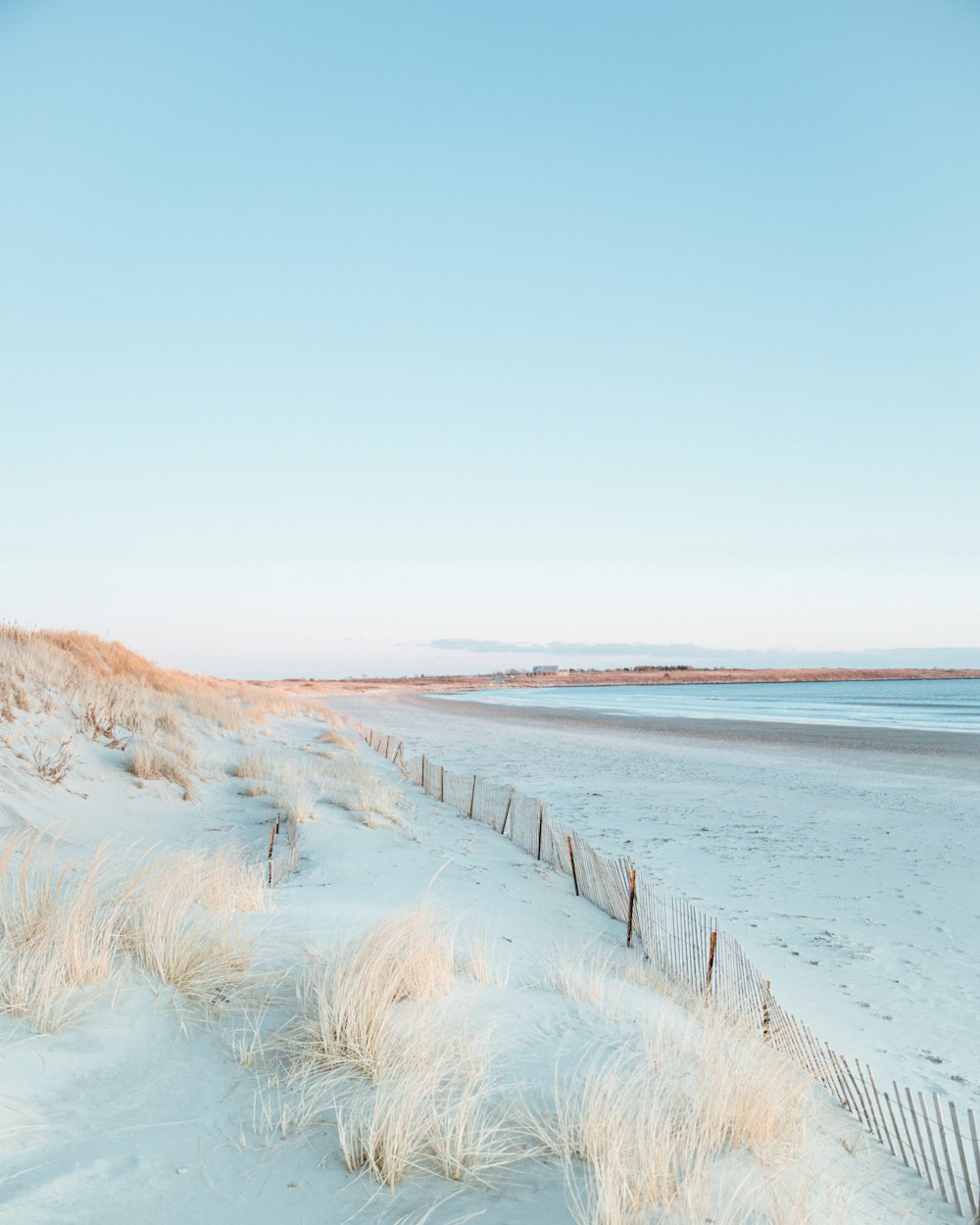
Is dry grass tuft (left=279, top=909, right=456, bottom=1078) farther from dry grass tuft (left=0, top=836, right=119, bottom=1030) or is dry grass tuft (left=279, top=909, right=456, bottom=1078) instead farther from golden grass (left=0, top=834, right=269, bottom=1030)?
dry grass tuft (left=0, top=836, right=119, bottom=1030)

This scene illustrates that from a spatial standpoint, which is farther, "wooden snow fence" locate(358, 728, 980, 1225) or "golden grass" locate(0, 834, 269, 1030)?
"wooden snow fence" locate(358, 728, 980, 1225)

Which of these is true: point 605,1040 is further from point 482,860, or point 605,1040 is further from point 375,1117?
point 482,860

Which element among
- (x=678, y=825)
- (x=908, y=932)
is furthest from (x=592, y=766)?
(x=908, y=932)

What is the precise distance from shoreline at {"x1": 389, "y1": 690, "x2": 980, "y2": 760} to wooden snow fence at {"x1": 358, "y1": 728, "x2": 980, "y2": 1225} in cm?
2087

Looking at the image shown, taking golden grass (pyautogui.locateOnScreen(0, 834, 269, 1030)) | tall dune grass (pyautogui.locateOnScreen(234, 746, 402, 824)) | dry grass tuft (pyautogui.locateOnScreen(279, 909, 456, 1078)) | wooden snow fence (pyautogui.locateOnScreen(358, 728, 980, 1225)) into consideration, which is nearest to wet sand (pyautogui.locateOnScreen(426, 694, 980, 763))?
tall dune grass (pyautogui.locateOnScreen(234, 746, 402, 824))

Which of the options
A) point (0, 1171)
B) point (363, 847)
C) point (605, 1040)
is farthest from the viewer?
point (363, 847)

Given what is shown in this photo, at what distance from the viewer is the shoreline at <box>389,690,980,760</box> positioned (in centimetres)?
2933

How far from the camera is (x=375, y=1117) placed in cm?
290

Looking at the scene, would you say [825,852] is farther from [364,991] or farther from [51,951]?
[51,951]

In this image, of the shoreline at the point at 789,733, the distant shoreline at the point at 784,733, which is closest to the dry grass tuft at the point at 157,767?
the distant shoreline at the point at 784,733

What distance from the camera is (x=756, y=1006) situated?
593 cm

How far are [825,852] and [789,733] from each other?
24.3m

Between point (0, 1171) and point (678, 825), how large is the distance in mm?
13799

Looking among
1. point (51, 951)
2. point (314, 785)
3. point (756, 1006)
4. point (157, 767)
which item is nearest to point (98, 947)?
point (51, 951)
